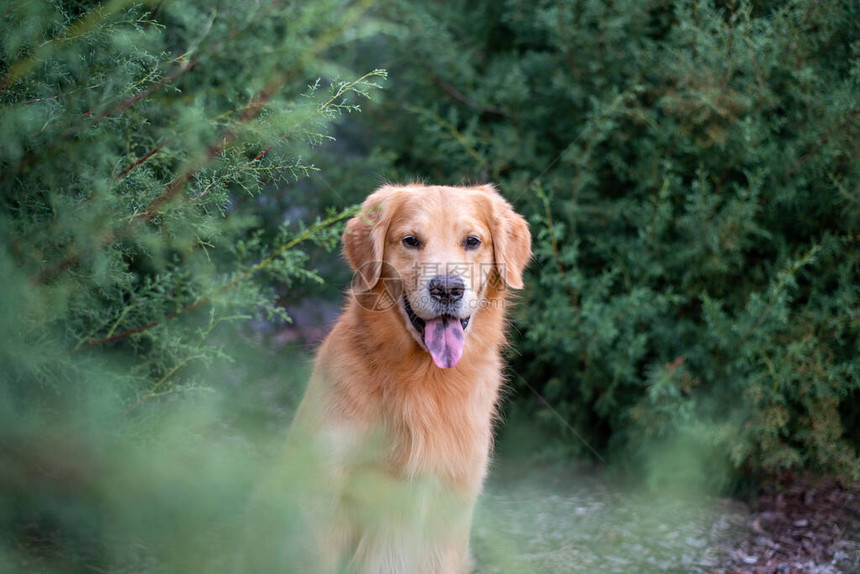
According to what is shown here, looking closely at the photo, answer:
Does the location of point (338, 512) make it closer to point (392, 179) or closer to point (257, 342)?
point (257, 342)

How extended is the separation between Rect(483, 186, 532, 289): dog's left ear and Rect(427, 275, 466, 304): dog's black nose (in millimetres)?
444

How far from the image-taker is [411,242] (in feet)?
9.91

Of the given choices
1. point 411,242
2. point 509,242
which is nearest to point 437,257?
point 411,242

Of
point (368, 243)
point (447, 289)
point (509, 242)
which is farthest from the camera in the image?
point (509, 242)

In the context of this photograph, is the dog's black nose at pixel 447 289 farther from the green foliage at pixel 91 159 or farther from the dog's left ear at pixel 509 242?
the green foliage at pixel 91 159

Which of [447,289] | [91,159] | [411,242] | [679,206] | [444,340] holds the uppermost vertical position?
[679,206]

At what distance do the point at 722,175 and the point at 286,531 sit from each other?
12.0 feet

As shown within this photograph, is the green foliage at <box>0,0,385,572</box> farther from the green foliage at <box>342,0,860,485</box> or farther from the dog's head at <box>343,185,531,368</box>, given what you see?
the green foliage at <box>342,0,860,485</box>

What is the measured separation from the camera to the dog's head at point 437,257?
113 inches

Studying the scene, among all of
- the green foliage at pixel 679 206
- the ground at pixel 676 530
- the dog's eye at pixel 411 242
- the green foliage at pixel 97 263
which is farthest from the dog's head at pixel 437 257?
the ground at pixel 676 530

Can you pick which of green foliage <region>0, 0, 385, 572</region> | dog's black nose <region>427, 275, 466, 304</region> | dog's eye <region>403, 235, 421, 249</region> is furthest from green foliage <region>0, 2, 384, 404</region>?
dog's eye <region>403, 235, 421, 249</region>

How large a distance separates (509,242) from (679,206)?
5.79 feet

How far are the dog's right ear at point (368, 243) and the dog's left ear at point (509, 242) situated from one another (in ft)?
1.57

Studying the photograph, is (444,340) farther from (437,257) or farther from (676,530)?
(676,530)
